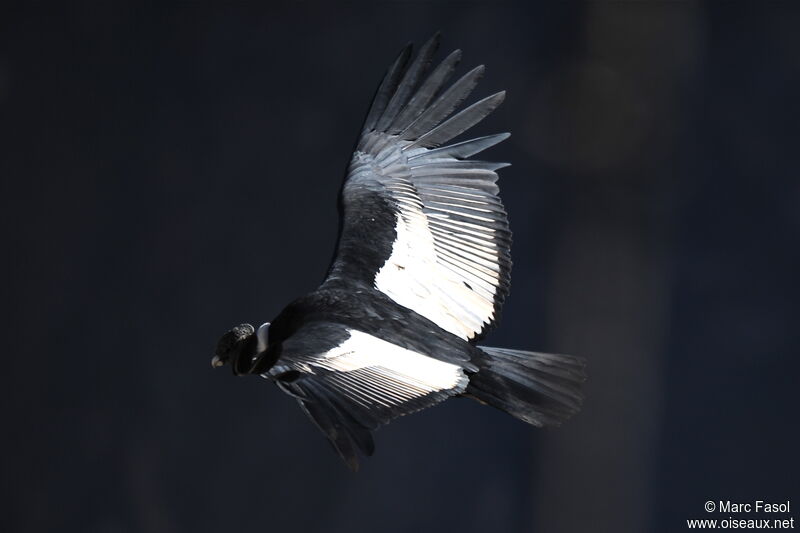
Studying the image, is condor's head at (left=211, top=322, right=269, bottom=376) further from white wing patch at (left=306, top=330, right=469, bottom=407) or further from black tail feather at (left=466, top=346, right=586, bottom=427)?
black tail feather at (left=466, top=346, right=586, bottom=427)

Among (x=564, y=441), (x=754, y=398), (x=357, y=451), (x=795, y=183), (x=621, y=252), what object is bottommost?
(x=357, y=451)

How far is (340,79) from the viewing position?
12.7 feet

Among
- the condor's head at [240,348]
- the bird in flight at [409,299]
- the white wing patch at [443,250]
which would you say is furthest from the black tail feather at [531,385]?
the condor's head at [240,348]

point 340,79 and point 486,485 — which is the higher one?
point 340,79

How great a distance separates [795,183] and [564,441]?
3.70ft

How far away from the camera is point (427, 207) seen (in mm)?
2609

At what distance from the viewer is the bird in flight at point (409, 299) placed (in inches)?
78.8

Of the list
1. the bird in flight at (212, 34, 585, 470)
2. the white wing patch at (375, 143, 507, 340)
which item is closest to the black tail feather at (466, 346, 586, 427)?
the bird in flight at (212, 34, 585, 470)

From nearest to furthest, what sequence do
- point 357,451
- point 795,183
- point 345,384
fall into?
point 357,451 < point 345,384 < point 795,183

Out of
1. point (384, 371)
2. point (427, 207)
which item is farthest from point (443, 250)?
point (384, 371)

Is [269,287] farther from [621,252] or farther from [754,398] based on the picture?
[754,398]

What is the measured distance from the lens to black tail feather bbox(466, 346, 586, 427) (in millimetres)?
2250

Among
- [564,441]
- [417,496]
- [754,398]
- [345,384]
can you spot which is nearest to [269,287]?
[417,496]

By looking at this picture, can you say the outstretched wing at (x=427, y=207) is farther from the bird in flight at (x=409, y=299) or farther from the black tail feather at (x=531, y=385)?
the black tail feather at (x=531, y=385)
